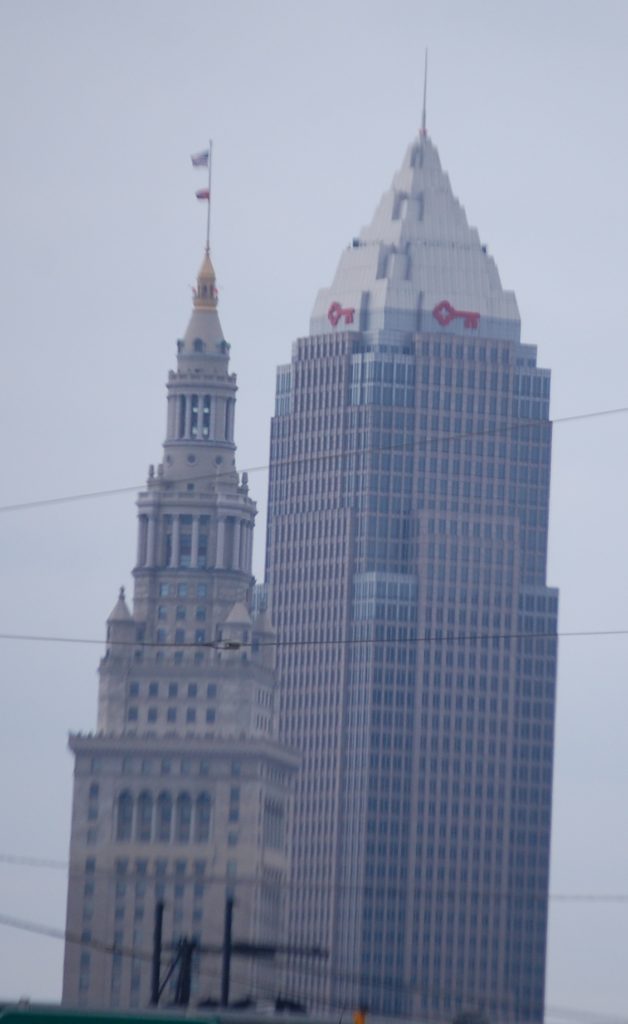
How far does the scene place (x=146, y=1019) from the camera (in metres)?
79.3

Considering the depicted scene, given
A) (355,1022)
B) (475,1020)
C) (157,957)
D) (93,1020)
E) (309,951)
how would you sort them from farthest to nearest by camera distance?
(309,951)
(157,957)
(475,1020)
(355,1022)
(93,1020)

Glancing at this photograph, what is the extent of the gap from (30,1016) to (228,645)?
97100mm

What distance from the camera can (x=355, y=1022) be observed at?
286 ft

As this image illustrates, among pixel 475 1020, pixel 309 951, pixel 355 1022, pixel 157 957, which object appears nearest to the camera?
pixel 355 1022

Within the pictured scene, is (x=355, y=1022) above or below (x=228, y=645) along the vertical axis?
below

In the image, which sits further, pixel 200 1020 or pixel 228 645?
pixel 228 645

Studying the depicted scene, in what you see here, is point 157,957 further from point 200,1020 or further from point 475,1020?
point 200,1020

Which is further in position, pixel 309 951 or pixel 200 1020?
pixel 309 951

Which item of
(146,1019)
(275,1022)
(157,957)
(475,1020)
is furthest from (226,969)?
(146,1019)

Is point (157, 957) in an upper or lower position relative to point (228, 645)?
lower

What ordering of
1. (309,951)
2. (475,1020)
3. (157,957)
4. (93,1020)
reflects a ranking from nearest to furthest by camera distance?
1. (93,1020)
2. (475,1020)
3. (157,957)
4. (309,951)

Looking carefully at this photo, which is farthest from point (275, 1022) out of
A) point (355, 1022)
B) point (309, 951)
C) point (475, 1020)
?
point (309, 951)

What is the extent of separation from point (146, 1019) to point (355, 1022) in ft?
31.3

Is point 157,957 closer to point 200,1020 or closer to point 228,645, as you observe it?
point 228,645
